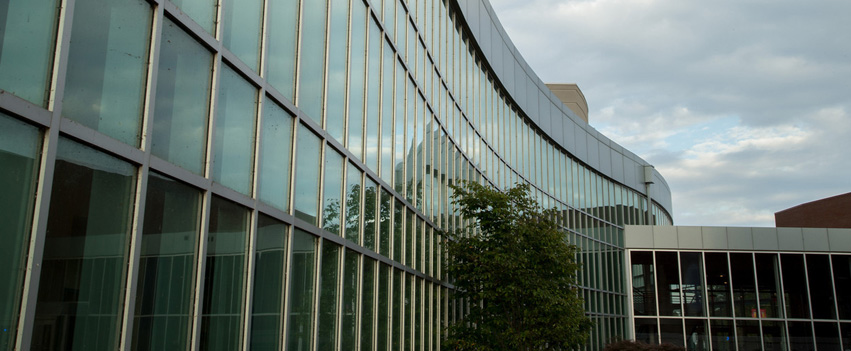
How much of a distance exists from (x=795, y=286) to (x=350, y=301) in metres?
23.8

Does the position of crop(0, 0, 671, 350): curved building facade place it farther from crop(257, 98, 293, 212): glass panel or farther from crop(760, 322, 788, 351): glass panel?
crop(760, 322, 788, 351): glass panel

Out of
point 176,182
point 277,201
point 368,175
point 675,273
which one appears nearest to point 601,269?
point 675,273

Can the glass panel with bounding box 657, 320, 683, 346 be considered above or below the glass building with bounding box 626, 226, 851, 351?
below

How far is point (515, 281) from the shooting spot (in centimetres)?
1830

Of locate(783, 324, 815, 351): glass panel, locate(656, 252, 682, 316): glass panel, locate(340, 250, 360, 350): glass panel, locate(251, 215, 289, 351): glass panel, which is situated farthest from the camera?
locate(656, 252, 682, 316): glass panel

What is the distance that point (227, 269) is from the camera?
895cm

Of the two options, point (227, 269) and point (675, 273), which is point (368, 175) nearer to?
point (227, 269)

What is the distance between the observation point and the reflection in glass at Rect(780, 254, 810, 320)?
30.7 metres

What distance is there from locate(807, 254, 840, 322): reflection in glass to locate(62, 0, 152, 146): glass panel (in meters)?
30.1

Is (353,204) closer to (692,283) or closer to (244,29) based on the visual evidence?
(244,29)

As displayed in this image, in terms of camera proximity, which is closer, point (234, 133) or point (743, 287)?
point (234, 133)

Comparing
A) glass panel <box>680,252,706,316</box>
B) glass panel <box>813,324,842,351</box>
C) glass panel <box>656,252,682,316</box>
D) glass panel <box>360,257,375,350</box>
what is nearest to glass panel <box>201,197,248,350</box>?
glass panel <box>360,257,375,350</box>

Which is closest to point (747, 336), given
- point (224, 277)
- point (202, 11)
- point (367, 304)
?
point (367, 304)

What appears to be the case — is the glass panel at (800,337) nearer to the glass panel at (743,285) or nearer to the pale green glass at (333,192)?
the glass panel at (743,285)
